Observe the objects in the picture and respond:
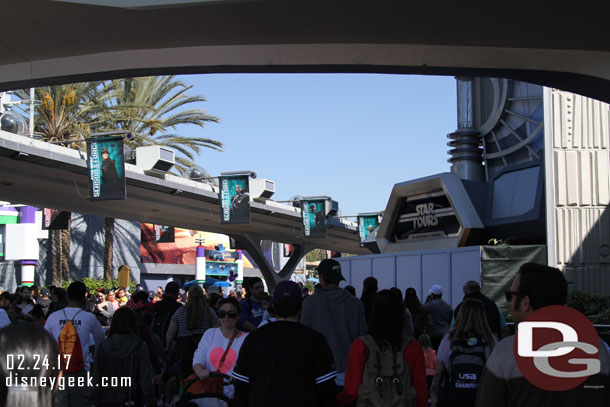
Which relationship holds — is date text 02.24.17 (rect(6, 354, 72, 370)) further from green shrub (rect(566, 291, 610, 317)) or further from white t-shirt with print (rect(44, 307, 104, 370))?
green shrub (rect(566, 291, 610, 317))

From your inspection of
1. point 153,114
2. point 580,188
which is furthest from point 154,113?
point 580,188

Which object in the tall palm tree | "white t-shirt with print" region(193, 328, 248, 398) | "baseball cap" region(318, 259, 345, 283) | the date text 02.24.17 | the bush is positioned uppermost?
the tall palm tree

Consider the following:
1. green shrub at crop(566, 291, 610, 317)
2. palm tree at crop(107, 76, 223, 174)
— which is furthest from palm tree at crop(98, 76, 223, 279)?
green shrub at crop(566, 291, 610, 317)

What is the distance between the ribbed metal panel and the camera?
54.8 feet

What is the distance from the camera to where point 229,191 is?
3116 centimetres

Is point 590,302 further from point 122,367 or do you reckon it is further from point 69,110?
point 69,110

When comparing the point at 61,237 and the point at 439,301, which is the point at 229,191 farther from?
the point at 439,301

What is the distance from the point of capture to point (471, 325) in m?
5.92

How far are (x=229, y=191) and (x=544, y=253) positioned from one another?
16773 millimetres

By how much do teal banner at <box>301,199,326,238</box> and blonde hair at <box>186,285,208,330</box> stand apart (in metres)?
31.5

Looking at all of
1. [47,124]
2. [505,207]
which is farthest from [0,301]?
[47,124]

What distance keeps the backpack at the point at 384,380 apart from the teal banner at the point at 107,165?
18531mm

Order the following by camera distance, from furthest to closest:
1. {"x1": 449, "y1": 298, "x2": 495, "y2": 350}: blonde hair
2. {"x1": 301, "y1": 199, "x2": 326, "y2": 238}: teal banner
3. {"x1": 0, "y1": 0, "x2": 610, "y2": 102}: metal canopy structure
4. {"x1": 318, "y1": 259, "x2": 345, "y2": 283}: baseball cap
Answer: {"x1": 301, "y1": 199, "x2": 326, "y2": 238}: teal banner
{"x1": 0, "y1": 0, "x2": 610, "y2": 102}: metal canopy structure
{"x1": 318, "y1": 259, "x2": 345, "y2": 283}: baseball cap
{"x1": 449, "y1": 298, "x2": 495, "y2": 350}: blonde hair

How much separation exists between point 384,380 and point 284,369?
33.5 inches
